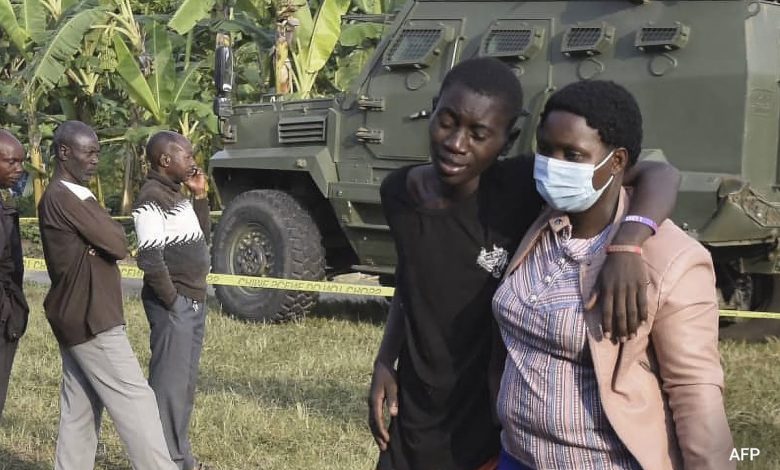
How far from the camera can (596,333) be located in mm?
2293

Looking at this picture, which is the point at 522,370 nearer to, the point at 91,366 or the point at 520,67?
the point at 91,366

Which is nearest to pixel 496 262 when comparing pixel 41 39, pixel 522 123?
pixel 522 123

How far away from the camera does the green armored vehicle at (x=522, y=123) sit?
7.80 m

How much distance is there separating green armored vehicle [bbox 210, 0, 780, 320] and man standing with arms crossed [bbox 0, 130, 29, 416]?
422cm

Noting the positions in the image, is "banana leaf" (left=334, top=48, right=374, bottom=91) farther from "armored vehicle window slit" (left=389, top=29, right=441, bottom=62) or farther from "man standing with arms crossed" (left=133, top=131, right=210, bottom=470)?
"man standing with arms crossed" (left=133, top=131, right=210, bottom=470)

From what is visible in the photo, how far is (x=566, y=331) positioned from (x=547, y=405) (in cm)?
17

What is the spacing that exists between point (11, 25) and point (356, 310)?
6.84 metres

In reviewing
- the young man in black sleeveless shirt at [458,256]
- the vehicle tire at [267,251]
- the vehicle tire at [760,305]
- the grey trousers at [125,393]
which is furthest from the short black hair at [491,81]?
the vehicle tire at [267,251]

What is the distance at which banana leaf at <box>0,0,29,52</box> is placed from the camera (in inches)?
573

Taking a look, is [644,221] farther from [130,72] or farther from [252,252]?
[130,72]

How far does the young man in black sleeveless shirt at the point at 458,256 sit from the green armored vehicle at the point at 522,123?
207 inches

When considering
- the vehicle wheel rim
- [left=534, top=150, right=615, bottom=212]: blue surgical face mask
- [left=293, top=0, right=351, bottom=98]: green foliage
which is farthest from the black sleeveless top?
[left=293, top=0, right=351, bottom=98]: green foliage

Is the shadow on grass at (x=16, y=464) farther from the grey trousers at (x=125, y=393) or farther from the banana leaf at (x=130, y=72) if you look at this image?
the banana leaf at (x=130, y=72)

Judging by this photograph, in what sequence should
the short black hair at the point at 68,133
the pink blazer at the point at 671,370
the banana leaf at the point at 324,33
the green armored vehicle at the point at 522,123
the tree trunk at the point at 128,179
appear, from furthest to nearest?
the tree trunk at the point at 128,179, the banana leaf at the point at 324,33, the green armored vehicle at the point at 522,123, the short black hair at the point at 68,133, the pink blazer at the point at 671,370
